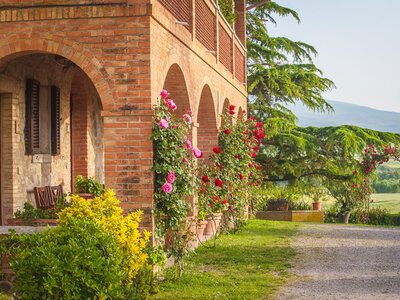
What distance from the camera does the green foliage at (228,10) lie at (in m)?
15.2

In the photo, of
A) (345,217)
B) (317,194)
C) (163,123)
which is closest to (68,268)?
(163,123)

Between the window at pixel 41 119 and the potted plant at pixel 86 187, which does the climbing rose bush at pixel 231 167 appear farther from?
the window at pixel 41 119

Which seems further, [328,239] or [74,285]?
[328,239]

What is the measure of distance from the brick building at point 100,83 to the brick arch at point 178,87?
0.7 inches

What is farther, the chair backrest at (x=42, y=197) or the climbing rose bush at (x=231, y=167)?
the climbing rose bush at (x=231, y=167)

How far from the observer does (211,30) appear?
11227mm

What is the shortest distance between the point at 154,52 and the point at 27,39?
5.31 ft

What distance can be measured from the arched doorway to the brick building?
0.02 m

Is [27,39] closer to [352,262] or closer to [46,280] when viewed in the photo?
[46,280]

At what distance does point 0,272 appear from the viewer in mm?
5488

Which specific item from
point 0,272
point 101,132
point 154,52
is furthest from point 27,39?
point 101,132

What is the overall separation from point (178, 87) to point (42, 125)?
8.35ft

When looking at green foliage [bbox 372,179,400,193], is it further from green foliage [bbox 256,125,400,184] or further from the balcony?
the balcony

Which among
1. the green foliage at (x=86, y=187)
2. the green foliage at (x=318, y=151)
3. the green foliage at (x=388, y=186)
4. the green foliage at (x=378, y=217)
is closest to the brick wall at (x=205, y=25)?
the green foliage at (x=86, y=187)
